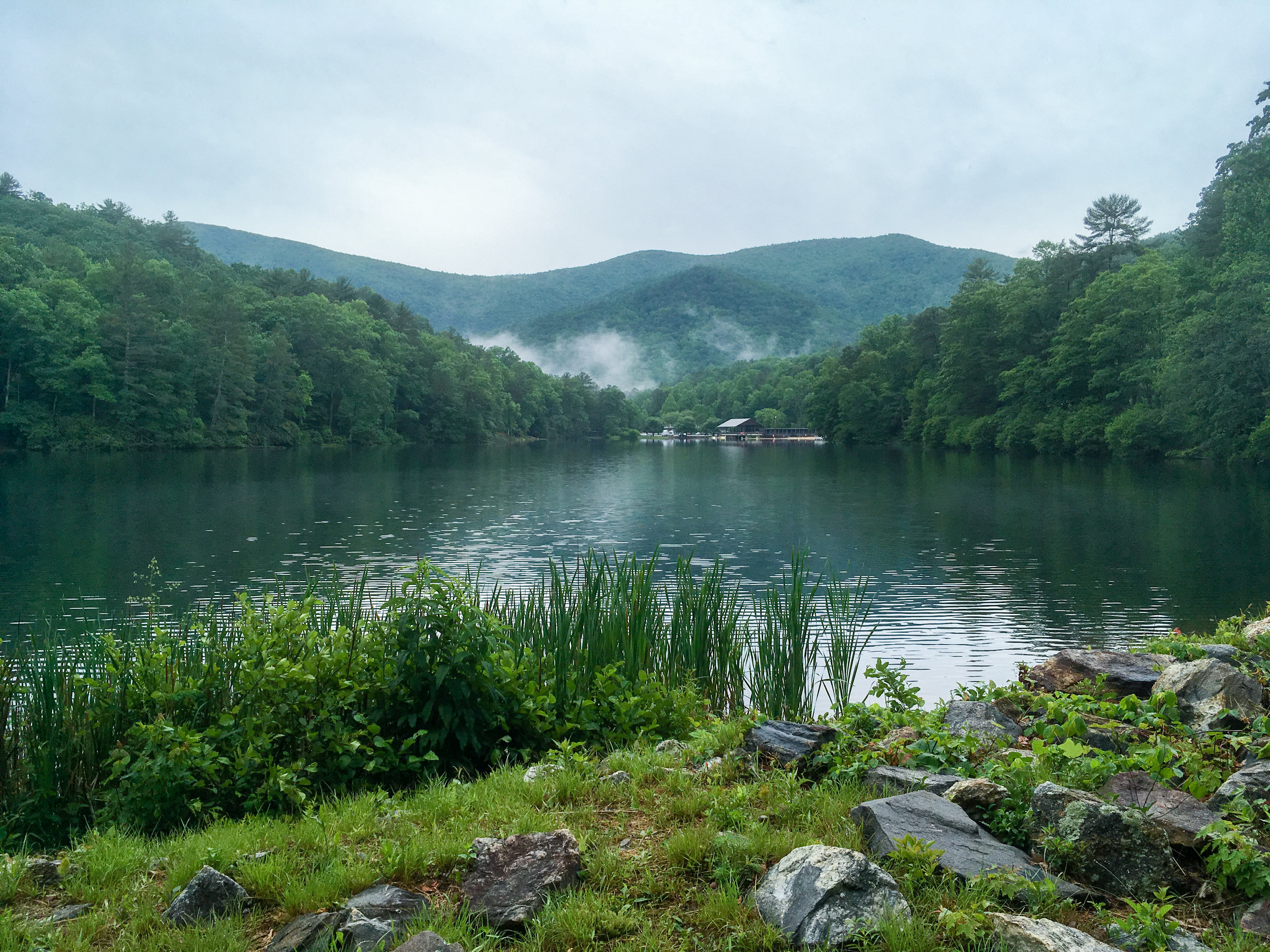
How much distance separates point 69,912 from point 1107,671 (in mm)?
7161

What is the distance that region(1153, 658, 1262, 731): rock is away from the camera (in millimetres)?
5531

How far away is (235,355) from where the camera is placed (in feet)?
243

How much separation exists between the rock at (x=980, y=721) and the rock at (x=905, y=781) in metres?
0.93

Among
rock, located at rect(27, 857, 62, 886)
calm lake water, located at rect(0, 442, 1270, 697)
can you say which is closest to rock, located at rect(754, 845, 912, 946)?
rock, located at rect(27, 857, 62, 886)

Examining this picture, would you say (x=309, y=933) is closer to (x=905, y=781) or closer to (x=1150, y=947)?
(x=905, y=781)

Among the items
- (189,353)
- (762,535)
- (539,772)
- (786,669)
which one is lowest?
(762,535)

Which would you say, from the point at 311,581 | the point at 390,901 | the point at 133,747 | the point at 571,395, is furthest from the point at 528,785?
the point at 571,395

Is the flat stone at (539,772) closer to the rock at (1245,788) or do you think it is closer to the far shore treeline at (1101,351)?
the rock at (1245,788)

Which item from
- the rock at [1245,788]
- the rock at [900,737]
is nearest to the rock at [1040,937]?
the rock at [1245,788]

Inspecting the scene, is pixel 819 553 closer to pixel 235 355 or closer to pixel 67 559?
pixel 67 559

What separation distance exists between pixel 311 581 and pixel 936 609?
427 inches

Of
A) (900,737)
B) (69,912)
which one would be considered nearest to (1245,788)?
(900,737)

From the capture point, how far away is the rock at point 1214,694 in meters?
5.53

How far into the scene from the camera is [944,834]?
3.85m
